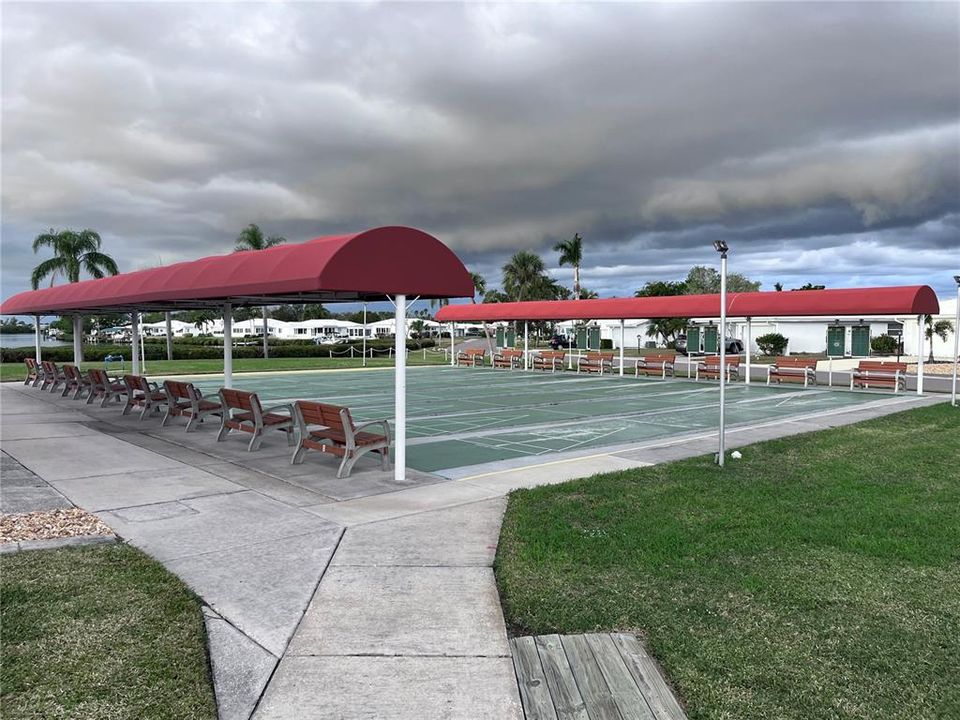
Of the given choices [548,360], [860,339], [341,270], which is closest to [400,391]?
[341,270]

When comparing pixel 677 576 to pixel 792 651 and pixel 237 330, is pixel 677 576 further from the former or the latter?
pixel 237 330

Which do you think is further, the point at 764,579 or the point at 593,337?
the point at 593,337

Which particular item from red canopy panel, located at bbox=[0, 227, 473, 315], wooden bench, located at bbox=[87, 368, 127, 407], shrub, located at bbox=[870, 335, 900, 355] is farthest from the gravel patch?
shrub, located at bbox=[870, 335, 900, 355]

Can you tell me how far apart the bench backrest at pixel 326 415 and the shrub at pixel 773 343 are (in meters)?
47.4

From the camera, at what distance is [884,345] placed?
156 ft

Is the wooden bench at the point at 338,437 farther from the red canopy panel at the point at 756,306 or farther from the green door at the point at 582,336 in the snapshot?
the green door at the point at 582,336

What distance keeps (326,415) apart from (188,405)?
5.50 m

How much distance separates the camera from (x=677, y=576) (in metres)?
5.45

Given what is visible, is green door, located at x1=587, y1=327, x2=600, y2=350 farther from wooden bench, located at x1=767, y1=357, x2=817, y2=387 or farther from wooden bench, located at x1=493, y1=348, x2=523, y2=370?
wooden bench, located at x1=767, y1=357, x2=817, y2=387

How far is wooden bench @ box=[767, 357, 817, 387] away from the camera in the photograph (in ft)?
80.2

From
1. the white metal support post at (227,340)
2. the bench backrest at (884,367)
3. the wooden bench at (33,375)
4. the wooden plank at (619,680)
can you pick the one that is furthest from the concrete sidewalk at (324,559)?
the bench backrest at (884,367)

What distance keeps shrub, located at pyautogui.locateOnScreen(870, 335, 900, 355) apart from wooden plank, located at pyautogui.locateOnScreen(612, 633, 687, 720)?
1981 inches

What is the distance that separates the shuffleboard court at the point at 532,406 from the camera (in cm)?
1213

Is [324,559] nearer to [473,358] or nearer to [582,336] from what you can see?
[473,358]
